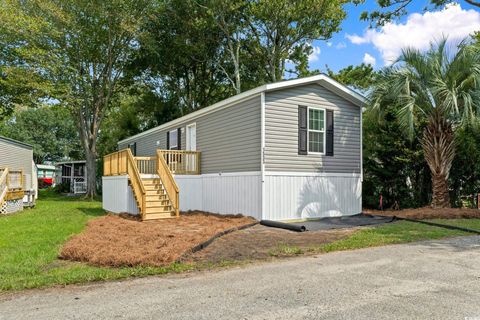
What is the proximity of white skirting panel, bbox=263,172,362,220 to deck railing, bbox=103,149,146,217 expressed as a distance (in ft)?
12.4

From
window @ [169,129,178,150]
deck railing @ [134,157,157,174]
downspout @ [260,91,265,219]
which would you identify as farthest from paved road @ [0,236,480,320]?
window @ [169,129,178,150]

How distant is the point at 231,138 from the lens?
11.8 m

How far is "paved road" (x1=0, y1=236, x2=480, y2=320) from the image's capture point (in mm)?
3514

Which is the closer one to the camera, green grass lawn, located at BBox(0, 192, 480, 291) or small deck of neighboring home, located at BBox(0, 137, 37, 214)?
green grass lawn, located at BBox(0, 192, 480, 291)

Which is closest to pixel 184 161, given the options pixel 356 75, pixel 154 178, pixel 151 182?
pixel 154 178

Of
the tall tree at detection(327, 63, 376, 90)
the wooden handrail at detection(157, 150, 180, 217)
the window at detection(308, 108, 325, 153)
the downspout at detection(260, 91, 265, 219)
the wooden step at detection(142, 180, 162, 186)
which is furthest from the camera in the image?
the tall tree at detection(327, 63, 376, 90)

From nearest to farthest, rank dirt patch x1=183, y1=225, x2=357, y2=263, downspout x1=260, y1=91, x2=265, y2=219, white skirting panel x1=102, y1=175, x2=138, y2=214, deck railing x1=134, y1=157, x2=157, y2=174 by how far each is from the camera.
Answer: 1. dirt patch x1=183, y1=225, x2=357, y2=263
2. downspout x1=260, y1=91, x2=265, y2=219
3. white skirting panel x1=102, y1=175, x2=138, y2=214
4. deck railing x1=134, y1=157, x2=157, y2=174

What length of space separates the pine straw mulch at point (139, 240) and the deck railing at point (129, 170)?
38.5 inches

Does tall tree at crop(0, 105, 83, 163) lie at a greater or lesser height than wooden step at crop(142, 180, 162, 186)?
greater

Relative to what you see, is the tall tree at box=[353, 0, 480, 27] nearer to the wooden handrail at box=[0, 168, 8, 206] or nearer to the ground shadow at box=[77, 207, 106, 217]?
the ground shadow at box=[77, 207, 106, 217]

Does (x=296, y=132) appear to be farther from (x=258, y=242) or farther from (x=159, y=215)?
(x=159, y=215)

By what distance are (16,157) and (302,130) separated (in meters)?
17.4

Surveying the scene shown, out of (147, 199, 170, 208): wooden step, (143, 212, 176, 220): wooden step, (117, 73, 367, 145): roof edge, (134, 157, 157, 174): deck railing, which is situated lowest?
(143, 212, 176, 220): wooden step

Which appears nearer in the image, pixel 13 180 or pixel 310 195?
pixel 310 195
